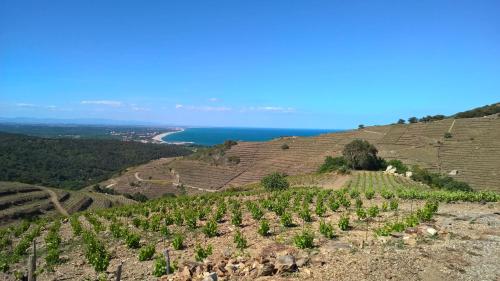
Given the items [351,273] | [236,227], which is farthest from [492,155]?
[351,273]

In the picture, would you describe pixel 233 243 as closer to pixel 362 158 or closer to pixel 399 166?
pixel 362 158

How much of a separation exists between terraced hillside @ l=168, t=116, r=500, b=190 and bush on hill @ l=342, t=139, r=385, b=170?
7.50 meters

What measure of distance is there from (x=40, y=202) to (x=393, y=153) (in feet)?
251

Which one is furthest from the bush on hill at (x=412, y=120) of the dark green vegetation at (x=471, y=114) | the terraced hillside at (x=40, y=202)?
the terraced hillside at (x=40, y=202)

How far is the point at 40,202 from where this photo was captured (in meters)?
85.6

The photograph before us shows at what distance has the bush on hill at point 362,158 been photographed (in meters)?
67.5

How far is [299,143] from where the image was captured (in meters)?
107

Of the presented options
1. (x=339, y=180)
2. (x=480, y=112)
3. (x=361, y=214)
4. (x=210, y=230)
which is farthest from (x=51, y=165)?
(x=361, y=214)

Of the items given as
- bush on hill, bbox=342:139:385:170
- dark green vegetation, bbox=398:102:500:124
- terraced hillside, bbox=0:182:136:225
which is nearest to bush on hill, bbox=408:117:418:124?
dark green vegetation, bbox=398:102:500:124

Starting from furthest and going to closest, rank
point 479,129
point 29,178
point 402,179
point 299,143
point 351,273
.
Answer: point 29,178 → point 299,143 → point 479,129 → point 402,179 → point 351,273

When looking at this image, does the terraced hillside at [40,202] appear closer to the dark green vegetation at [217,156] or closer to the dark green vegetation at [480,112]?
the dark green vegetation at [217,156]

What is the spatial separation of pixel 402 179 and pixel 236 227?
41.3 metres

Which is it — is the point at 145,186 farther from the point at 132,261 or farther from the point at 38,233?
the point at 132,261

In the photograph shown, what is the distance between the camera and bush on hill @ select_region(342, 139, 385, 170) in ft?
221
